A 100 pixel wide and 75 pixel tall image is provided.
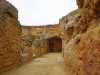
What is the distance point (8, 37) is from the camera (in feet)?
22.9

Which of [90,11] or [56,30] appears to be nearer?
[90,11]

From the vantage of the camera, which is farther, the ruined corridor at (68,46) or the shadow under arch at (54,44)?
the shadow under arch at (54,44)

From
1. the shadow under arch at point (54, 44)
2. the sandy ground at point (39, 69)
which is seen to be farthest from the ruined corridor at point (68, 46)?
the shadow under arch at point (54, 44)

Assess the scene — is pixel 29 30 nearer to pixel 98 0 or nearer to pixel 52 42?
pixel 52 42

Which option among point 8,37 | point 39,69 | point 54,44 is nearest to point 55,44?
point 54,44

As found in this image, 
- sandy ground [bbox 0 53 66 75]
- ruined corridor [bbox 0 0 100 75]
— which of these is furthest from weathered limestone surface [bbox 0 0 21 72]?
sandy ground [bbox 0 53 66 75]

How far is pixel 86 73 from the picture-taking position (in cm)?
234

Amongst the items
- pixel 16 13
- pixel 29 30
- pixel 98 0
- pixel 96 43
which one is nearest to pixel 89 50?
pixel 96 43

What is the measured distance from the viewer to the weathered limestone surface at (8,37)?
21.0 ft

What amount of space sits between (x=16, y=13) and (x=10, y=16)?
2.67 ft

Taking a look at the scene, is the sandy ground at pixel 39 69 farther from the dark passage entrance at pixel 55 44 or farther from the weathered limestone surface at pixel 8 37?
the dark passage entrance at pixel 55 44

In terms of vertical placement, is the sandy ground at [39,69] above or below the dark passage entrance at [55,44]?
below

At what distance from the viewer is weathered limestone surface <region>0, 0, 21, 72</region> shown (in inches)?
252

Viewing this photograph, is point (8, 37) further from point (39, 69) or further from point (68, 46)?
point (68, 46)
